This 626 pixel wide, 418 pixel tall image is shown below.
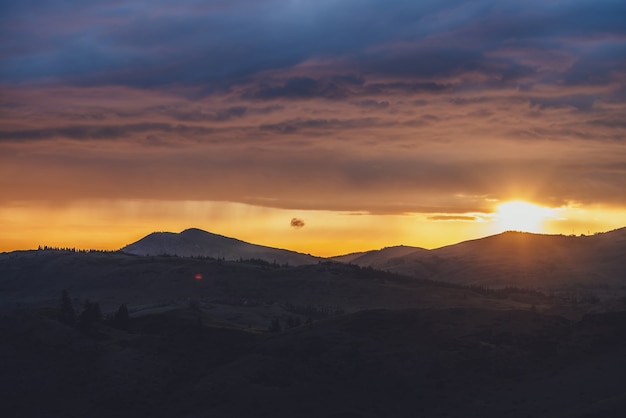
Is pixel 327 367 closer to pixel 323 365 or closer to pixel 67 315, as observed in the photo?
pixel 323 365

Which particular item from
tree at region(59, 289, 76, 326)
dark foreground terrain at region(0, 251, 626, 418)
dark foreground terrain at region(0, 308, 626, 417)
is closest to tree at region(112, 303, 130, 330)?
dark foreground terrain at region(0, 251, 626, 418)

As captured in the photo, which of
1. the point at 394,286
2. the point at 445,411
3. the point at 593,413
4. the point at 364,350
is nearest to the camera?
the point at 593,413

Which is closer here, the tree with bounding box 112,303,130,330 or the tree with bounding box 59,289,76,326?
the tree with bounding box 59,289,76,326

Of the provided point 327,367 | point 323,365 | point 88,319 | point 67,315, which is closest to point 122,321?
point 88,319

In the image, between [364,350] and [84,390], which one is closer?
[84,390]

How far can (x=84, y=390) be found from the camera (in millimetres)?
73250

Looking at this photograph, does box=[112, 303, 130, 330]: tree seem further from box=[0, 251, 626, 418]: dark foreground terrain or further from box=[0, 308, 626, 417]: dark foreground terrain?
box=[0, 308, 626, 417]: dark foreground terrain

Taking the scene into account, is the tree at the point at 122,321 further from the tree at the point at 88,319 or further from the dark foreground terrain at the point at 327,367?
the tree at the point at 88,319

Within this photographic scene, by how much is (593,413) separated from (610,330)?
20.8 meters

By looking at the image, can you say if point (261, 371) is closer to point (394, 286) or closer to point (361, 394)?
point (361, 394)

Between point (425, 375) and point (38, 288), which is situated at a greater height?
point (38, 288)

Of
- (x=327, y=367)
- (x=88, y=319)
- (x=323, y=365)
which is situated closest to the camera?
(x=327, y=367)

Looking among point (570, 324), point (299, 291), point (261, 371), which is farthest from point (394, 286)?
point (261, 371)

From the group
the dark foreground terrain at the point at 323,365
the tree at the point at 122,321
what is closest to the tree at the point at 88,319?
the dark foreground terrain at the point at 323,365
